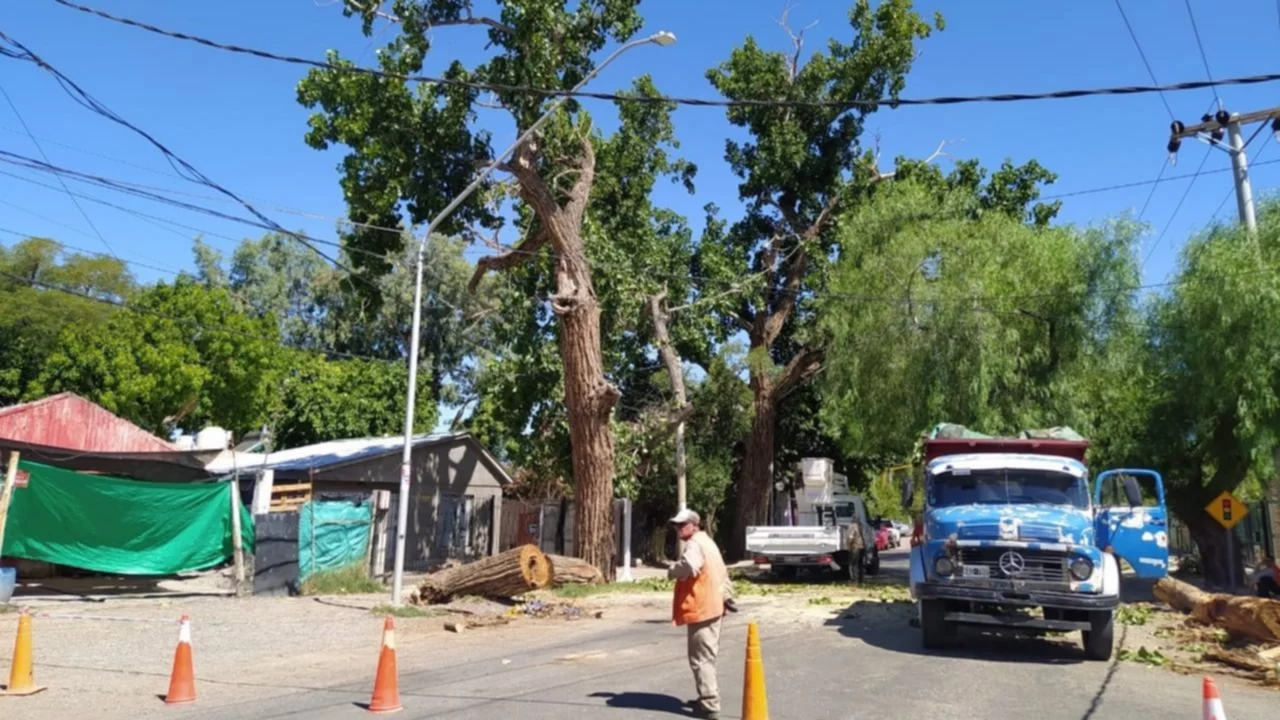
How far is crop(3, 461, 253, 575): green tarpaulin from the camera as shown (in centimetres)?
1694

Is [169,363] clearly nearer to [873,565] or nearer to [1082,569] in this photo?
[873,565]

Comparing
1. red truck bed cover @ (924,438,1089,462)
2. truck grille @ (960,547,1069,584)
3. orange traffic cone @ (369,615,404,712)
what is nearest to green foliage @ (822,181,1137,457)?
red truck bed cover @ (924,438,1089,462)

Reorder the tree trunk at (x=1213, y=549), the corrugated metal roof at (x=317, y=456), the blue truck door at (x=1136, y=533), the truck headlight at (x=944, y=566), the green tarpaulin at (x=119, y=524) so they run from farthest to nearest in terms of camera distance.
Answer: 1. the corrugated metal roof at (x=317, y=456)
2. the tree trunk at (x=1213, y=549)
3. the green tarpaulin at (x=119, y=524)
4. the blue truck door at (x=1136, y=533)
5. the truck headlight at (x=944, y=566)

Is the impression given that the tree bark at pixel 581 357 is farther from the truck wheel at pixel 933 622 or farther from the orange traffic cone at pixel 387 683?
the orange traffic cone at pixel 387 683

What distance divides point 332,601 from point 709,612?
40.0 ft

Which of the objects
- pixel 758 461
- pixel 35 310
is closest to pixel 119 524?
pixel 758 461

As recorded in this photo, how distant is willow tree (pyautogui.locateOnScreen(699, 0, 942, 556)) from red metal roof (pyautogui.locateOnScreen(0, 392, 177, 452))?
1768 cm

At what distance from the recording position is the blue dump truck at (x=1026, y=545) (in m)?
12.0

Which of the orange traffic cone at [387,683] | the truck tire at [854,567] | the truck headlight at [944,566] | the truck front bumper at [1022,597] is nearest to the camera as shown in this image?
the orange traffic cone at [387,683]

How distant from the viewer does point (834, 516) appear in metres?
29.3

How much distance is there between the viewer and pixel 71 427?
2703 cm

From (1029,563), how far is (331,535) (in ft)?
46.8

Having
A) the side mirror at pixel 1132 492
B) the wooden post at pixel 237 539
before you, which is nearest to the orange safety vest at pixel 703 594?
the side mirror at pixel 1132 492

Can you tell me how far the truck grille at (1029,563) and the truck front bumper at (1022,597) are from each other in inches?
6.5
